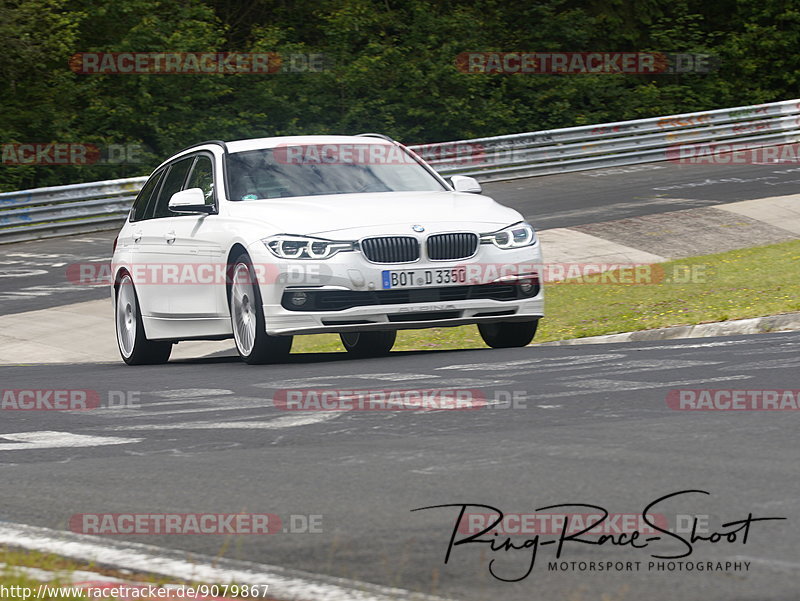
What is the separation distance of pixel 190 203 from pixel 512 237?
8.37ft

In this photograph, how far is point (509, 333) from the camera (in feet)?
38.3

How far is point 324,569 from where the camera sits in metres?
4.34

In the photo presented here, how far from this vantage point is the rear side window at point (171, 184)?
12.7 metres

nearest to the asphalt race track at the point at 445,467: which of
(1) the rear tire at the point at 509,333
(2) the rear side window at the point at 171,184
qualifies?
(1) the rear tire at the point at 509,333

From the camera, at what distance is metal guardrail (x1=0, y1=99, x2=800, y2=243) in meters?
26.5

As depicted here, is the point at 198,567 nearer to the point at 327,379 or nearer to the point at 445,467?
the point at 445,467

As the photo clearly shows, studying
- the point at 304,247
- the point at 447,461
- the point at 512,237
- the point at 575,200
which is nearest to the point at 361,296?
the point at 304,247

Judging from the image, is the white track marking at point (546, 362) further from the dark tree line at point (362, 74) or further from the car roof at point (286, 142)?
the dark tree line at point (362, 74)

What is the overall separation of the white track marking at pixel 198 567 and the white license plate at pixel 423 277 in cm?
553

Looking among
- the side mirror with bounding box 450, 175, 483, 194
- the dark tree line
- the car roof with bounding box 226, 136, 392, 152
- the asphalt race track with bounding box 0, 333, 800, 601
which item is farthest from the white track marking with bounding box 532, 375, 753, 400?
the dark tree line

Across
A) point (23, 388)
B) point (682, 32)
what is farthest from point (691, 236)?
point (682, 32)

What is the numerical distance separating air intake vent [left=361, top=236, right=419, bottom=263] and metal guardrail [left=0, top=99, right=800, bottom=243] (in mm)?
17065

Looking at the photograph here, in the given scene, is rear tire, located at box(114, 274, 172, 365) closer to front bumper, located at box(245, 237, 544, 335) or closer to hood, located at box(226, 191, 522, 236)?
hood, located at box(226, 191, 522, 236)

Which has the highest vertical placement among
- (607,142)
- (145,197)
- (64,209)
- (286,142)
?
(286,142)
